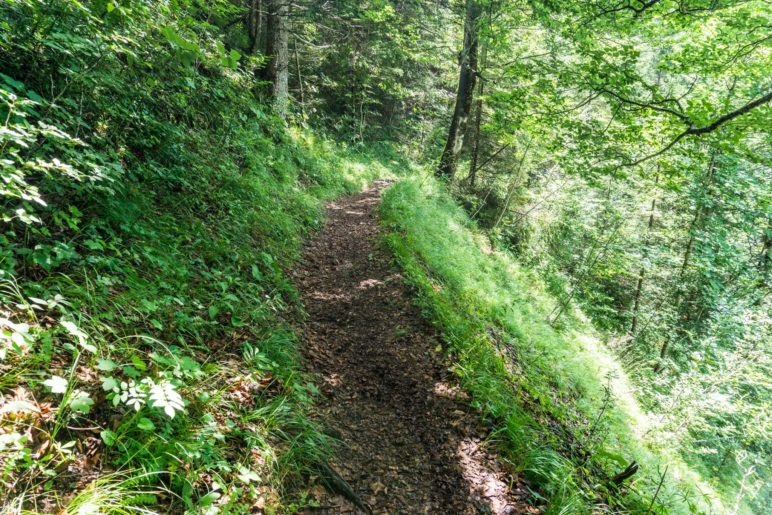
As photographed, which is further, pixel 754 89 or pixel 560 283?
pixel 560 283

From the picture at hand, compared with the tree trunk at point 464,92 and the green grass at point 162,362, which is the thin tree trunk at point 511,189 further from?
the green grass at point 162,362

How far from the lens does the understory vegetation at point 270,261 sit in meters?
2.34

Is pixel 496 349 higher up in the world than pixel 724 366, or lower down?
higher up

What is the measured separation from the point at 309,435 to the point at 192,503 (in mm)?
1205

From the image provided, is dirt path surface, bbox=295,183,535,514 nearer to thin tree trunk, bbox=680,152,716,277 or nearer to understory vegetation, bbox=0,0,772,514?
understory vegetation, bbox=0,0,772,514

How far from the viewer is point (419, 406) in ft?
14.5

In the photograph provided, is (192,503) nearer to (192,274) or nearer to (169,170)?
(192,274)

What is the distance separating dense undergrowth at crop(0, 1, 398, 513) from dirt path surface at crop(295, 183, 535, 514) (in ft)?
1.68

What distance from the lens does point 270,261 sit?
5.64m

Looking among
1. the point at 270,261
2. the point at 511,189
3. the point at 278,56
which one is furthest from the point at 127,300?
the point at 511,189

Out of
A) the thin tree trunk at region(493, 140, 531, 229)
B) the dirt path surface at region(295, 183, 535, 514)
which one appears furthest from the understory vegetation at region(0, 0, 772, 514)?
the thin tree trunk at region(493, 140, 531, 229)

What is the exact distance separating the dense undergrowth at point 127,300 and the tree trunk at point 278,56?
4768mm

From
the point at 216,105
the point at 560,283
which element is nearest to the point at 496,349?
the point at 216,105

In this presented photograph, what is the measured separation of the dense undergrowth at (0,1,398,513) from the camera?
2.12 metres
